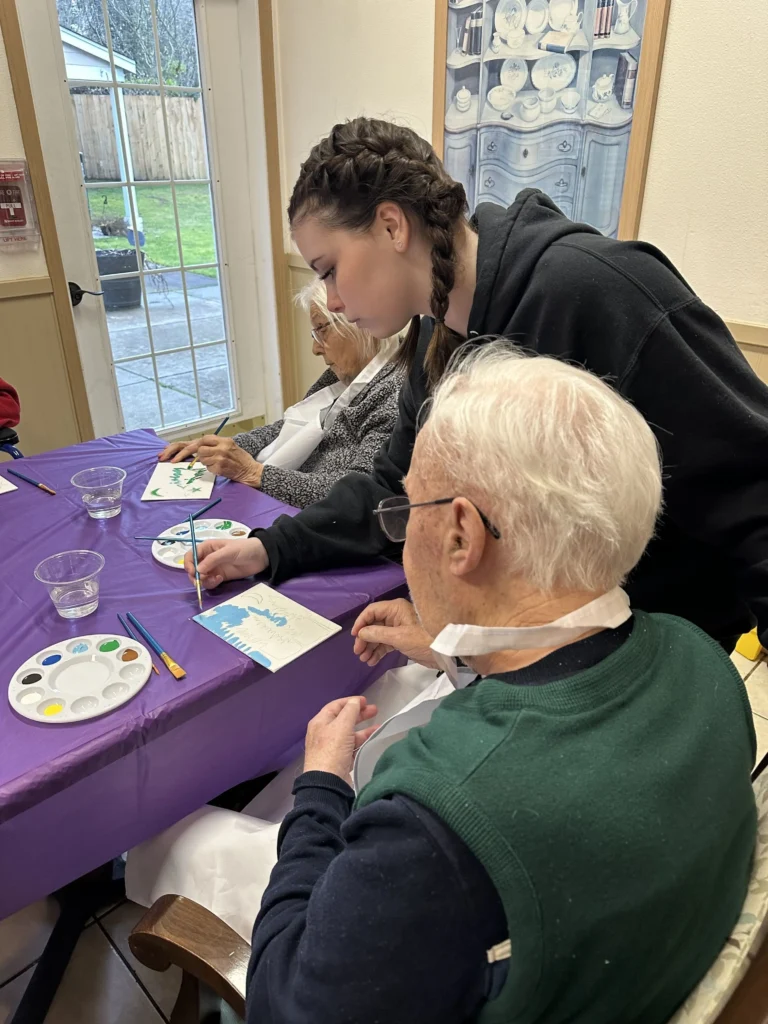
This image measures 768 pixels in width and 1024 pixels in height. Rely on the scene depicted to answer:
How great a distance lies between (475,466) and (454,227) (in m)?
0.68

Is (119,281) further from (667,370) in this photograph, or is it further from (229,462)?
(667,370)

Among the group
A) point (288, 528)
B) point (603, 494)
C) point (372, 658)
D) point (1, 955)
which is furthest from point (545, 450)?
point (1, 955)

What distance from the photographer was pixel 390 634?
43.8 inches

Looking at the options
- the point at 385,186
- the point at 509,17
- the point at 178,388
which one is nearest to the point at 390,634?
the point at 385,186

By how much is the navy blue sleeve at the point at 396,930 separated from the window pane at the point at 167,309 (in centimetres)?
332

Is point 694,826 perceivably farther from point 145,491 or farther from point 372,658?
point 145,491

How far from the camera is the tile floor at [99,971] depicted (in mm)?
1423

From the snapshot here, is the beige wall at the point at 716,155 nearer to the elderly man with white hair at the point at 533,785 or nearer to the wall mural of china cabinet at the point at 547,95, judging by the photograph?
the wall mural of china cabinet at the point at 547,95

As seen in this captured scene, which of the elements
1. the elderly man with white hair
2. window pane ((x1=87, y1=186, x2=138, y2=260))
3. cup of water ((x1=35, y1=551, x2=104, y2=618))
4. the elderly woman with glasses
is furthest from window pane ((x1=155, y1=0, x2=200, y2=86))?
the elderly man with white hair

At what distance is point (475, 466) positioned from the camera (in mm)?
692

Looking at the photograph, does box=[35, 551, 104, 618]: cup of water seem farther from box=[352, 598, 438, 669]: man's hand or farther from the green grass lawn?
the green grass lawn

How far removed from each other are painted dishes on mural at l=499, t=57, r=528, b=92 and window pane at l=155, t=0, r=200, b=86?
5.10 ft

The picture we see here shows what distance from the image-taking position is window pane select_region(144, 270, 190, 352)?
343 centimetres

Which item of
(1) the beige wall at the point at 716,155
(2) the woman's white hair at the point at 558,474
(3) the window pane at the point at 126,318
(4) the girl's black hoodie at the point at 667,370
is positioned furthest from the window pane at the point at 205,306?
(2) the woman's white hair at the point at 558,474
